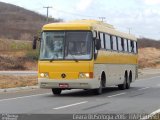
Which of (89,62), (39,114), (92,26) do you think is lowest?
(39,114)

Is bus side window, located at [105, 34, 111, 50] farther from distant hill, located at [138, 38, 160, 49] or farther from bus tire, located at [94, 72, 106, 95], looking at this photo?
distant hill, located at [138, 38, 160, 49]

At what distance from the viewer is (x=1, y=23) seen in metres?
164

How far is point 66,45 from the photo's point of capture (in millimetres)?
23266

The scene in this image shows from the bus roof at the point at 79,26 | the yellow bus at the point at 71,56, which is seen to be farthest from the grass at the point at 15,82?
the bus roof at the point at 79,26

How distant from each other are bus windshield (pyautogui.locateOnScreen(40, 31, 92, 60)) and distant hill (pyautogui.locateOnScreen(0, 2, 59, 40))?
4475 inches

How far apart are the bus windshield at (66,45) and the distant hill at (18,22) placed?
114 m

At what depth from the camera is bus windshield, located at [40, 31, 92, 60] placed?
23188mm

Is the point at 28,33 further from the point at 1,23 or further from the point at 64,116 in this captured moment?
the point at 64,116

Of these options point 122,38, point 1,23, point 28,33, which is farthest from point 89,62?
point 1,23

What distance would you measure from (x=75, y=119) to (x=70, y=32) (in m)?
9.70

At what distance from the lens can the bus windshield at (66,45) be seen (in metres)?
23.2

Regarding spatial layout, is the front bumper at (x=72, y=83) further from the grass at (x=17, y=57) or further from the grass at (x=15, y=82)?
the grass at (x=17, y=57)

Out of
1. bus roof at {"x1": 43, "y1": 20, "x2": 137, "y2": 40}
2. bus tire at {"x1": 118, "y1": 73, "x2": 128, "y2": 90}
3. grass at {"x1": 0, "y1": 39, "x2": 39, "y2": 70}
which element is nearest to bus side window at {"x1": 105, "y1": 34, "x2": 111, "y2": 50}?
bus roof at {"x1": 43, "y1": 20, "x2": 137, "y2": 40}

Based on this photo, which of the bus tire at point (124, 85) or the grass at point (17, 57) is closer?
the bus tire at point (124, 85)
